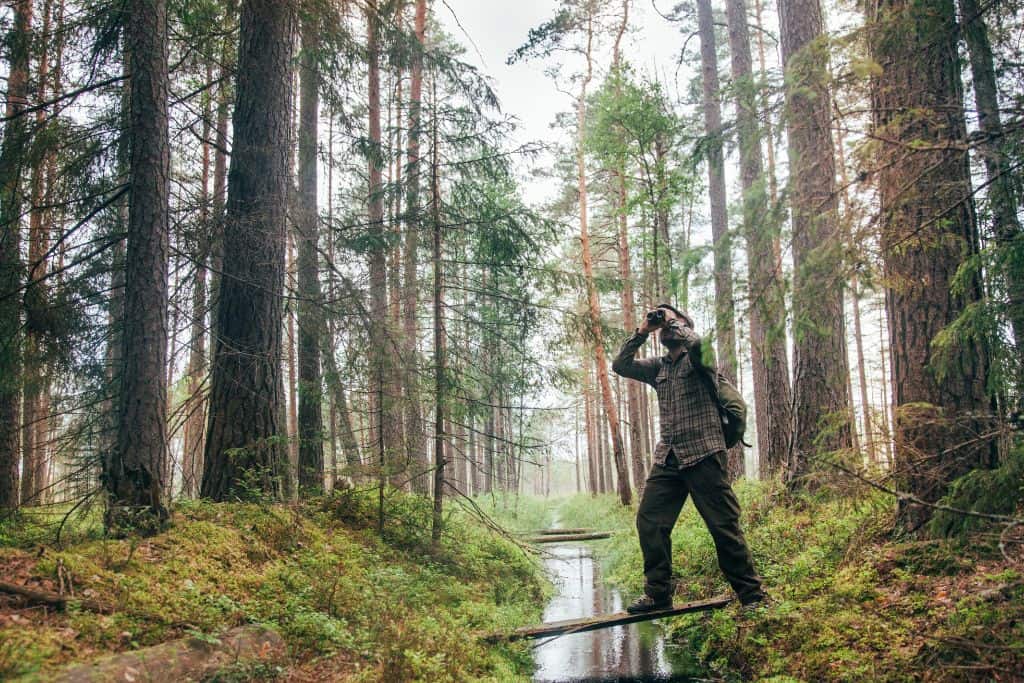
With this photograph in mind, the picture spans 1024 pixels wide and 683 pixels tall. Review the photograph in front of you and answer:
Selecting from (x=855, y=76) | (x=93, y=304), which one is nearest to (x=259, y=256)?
(x=93, y=304)

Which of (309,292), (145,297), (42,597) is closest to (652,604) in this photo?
(42,597)

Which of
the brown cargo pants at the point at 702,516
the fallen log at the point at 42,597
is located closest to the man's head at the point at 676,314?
the brown cargo pants at the point at 702,516

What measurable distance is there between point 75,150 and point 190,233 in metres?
1.29

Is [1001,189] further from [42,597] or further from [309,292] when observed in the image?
[309,292]

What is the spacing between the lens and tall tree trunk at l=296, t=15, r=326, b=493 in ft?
26.1

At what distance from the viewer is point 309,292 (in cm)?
811

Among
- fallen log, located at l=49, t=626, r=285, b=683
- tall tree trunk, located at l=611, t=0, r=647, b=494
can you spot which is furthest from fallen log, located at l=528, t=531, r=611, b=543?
fallen log, located at l=49, t=626, r=285, b=683

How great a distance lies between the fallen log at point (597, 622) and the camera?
18.1 ft

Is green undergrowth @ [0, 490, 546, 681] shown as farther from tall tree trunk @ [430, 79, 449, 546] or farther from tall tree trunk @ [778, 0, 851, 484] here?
tall tree trunk @ [778, 0, 851, 484]

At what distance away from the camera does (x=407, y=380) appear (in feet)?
25.5

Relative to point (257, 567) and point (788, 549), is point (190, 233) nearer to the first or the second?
point (257, 567)

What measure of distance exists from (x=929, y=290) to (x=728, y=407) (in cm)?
194

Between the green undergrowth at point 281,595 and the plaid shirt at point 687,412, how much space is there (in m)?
2.42

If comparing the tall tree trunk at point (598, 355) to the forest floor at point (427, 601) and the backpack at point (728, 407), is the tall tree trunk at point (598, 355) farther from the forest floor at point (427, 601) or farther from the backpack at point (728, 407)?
the backpack at point (728, 407)
